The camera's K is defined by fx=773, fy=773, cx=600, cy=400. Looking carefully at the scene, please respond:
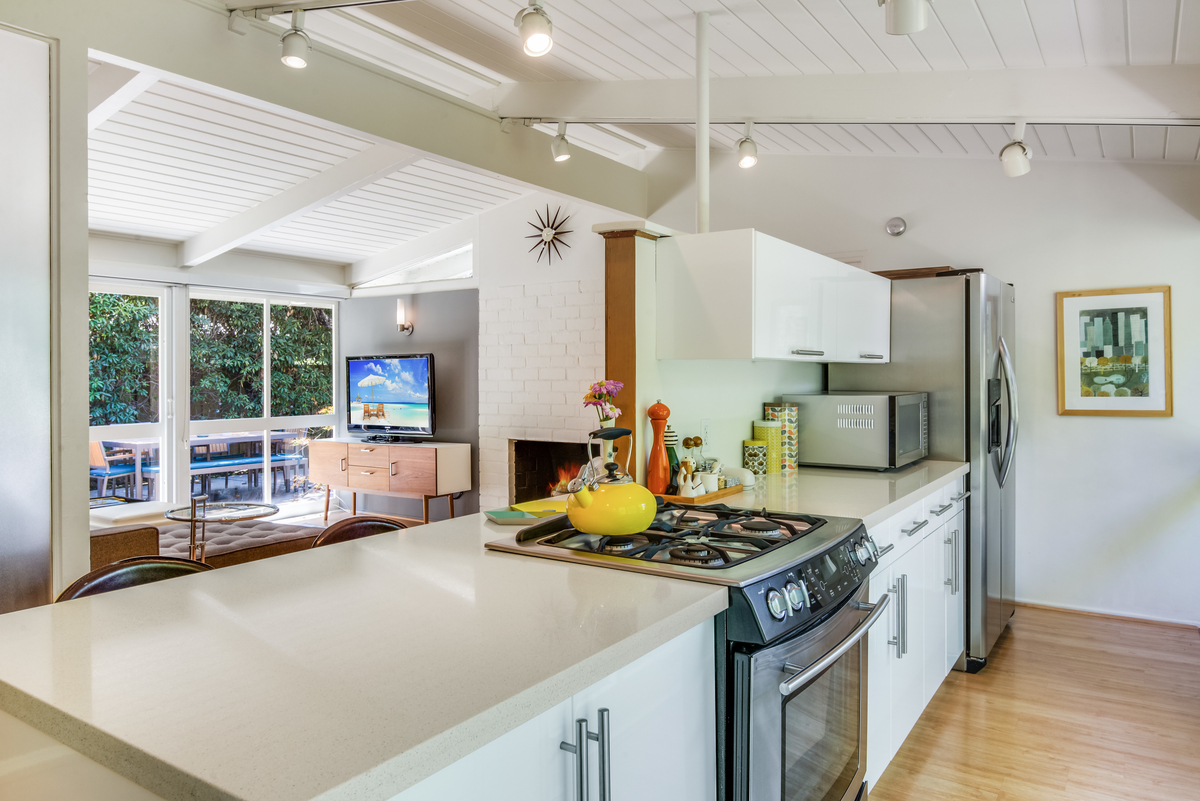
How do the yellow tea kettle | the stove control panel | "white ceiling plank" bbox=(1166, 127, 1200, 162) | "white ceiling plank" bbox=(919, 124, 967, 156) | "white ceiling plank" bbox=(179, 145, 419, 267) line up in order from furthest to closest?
1. "white ceiling plank" bbox=(179, 145, 419, 267)
2. "white ceiling plank" bbox=(919, 124, 967, 156)
3. "white ceiling plank" bbox=(1166, 127, 1200, 162)
4. the yellow tea kettle
5. the stove control panel

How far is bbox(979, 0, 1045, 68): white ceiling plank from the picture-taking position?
2.26m

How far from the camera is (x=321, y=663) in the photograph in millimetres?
1039

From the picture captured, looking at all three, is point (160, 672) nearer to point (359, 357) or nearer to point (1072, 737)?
point (1072, 737)

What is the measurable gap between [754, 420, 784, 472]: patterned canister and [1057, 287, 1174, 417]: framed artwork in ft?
6.48

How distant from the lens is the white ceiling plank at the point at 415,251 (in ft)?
20.1

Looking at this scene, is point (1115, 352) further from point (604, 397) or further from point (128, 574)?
point (128, 574)

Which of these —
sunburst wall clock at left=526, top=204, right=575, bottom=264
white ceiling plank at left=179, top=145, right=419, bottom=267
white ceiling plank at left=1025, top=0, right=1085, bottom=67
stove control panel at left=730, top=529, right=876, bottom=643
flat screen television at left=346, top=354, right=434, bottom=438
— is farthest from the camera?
flat screen television at left=346, top=354, right=434, bottom=438

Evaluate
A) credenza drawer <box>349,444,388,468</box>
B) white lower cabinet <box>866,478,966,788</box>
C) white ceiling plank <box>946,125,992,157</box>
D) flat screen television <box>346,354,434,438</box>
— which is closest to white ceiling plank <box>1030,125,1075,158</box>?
white ceiling plank <box>946,125,992,157</box>

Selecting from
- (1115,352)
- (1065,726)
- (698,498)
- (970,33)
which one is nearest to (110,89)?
(698,498)

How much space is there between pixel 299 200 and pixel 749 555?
4.08 meters

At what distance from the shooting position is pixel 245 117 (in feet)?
12.7

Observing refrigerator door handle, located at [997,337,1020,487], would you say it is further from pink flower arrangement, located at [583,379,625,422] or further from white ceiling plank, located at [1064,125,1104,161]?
pink flower arrangement, located at [583,379,625,422]

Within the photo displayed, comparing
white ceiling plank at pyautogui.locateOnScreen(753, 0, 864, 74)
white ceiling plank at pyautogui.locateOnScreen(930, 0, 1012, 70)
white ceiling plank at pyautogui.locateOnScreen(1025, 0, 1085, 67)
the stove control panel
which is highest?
white ceiling plank at pyautogui.locateOnScreen(753, 0, 864, 74)

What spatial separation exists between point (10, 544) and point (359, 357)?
5.08 m
